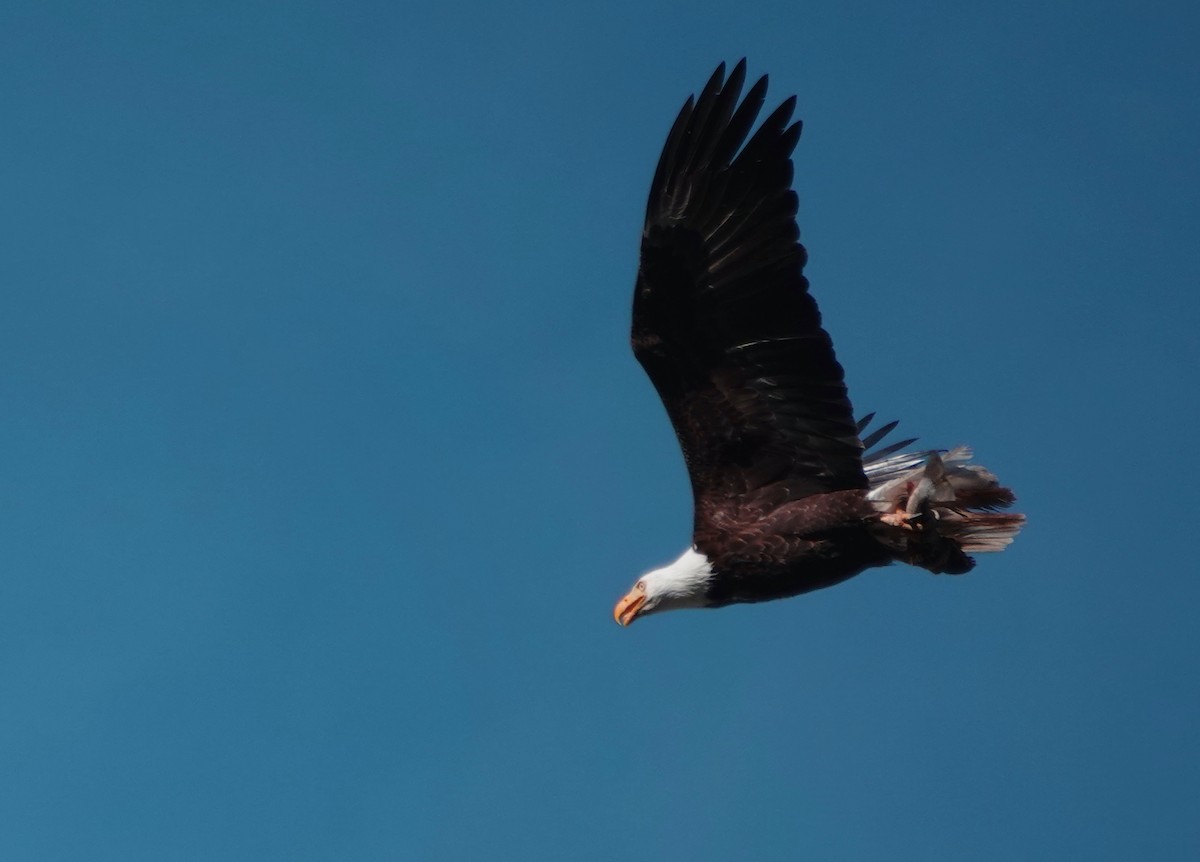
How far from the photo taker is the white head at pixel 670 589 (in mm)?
10398

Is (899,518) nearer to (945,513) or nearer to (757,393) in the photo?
(945,513)

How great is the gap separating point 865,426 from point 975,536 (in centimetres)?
196

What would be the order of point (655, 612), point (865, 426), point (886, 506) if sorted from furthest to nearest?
point (865, 426)
point (655, 612)
point (886, 506)

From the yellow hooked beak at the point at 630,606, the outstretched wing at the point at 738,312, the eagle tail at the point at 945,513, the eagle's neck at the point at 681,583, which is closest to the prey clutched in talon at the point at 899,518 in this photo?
the eagle tail at the point at 945,513

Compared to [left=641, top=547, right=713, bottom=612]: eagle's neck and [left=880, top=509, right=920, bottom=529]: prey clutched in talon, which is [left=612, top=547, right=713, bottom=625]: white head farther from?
[left=880, top=509, right=920, bottom=529]: prey clutched in talon

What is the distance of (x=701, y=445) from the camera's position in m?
10.4

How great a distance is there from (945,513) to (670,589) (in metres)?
1.67

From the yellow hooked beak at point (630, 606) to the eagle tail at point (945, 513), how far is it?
1.56m

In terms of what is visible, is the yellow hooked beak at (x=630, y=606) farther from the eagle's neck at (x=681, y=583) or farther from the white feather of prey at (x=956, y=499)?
the white feather of prey at (x=956, y=499)

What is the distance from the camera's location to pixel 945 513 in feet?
32.6

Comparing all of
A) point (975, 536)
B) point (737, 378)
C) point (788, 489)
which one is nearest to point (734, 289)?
point (737, 378)

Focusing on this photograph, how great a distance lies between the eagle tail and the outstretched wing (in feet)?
1.46

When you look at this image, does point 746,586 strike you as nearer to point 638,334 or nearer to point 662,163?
point 638,334

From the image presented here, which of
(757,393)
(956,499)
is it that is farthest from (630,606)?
Answer: (956,499)
